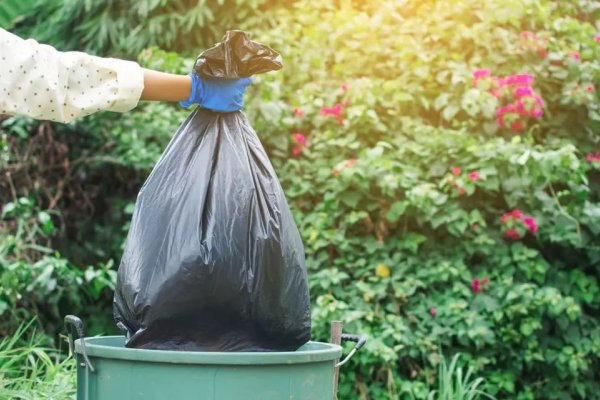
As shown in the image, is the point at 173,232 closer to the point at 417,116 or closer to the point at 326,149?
the point at 326,149

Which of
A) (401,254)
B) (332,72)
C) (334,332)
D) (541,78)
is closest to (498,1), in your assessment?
(541,78)

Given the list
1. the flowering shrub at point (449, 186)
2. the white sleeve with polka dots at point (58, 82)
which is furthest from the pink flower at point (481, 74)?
the white sleeve with polka dots at point (58, 82)

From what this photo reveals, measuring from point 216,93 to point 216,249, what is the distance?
394 mm

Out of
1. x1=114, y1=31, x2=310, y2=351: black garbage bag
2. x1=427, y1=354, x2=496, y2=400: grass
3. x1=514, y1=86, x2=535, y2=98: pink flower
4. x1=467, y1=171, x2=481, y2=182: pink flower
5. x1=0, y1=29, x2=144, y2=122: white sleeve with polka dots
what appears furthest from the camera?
x1=514, y1=86, x2=535, y2=98: pink flower

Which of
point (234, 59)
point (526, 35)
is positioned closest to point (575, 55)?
point (526, 35)

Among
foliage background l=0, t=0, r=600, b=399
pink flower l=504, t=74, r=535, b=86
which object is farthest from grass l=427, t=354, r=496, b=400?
pink flower l=504, t=74, r=535, b=86

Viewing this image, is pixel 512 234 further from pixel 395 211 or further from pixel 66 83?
pixel 66 83

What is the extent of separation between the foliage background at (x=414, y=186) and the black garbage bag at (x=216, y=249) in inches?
78.1

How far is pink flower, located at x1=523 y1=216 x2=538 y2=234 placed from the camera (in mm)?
4387

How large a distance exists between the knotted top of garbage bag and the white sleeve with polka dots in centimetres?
17

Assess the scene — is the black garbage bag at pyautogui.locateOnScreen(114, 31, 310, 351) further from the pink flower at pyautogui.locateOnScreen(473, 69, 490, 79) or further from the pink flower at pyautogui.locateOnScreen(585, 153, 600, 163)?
the pink flower at pyautogui.locateOnScreen(585, 153, 600, 163)

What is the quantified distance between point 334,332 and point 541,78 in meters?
2.75

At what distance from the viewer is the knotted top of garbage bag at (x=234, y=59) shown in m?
2.21

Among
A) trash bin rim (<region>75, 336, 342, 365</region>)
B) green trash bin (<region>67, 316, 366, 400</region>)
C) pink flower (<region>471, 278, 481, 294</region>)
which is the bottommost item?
green trash bin (<region>67, 316, 366, 400</region>)
